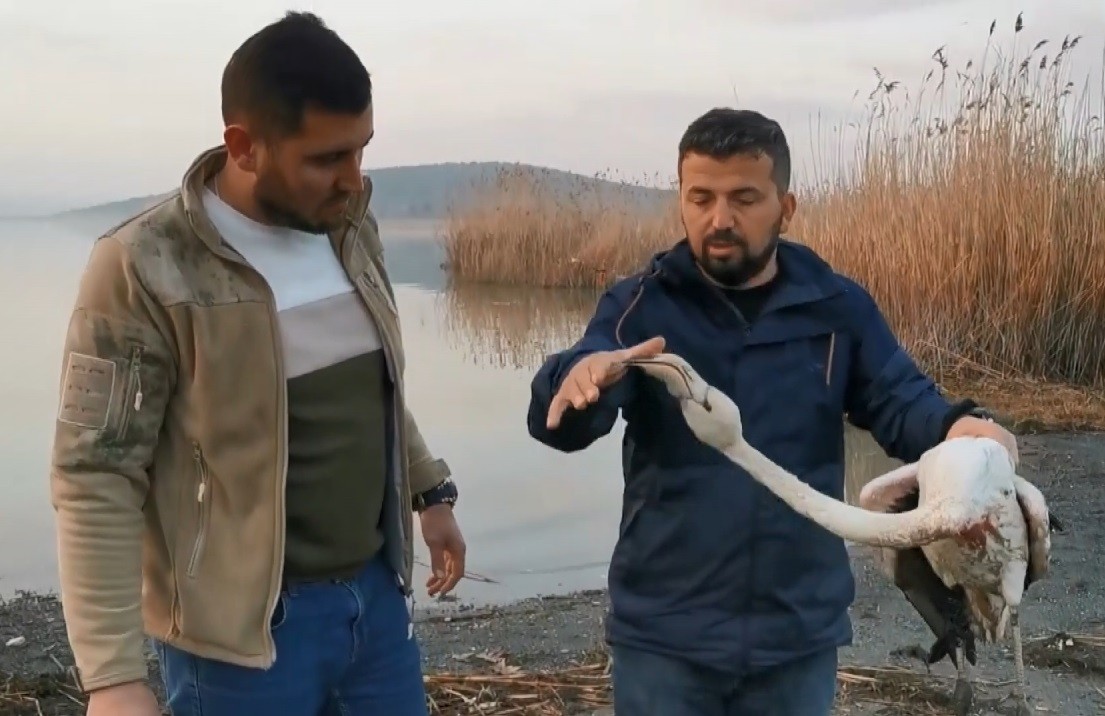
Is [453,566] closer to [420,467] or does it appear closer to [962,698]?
[420,467]

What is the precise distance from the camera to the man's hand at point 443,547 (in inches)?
94.9

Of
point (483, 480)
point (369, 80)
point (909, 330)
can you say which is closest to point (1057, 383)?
point (909, 330)

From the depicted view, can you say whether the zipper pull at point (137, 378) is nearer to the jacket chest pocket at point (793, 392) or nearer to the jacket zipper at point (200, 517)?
the jacket zipper at point (200, 517)

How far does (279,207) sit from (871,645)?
288cm

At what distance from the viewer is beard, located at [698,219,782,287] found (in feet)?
7.16

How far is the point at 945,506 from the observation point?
1.89 m

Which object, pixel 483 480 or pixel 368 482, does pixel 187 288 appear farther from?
pixel 483 480

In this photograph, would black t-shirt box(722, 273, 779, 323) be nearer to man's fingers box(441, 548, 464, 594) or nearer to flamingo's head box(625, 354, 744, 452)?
flamingo's head box(625, 354, 744, 452)

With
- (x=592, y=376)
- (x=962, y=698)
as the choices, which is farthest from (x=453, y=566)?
(x=962, y=698)

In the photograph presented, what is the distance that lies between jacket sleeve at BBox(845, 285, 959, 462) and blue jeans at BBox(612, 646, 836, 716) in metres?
0.47

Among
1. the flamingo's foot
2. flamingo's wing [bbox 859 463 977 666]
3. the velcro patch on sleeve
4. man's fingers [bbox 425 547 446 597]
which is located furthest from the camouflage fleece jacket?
the flamingo's foot

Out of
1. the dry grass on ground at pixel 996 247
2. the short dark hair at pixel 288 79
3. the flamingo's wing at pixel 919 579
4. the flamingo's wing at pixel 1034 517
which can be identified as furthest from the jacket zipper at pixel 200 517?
the dry grass on ground at pixel 996 247

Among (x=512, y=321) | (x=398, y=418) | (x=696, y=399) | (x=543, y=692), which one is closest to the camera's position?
(x=696, y=399)

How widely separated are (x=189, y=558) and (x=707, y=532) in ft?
3.20
